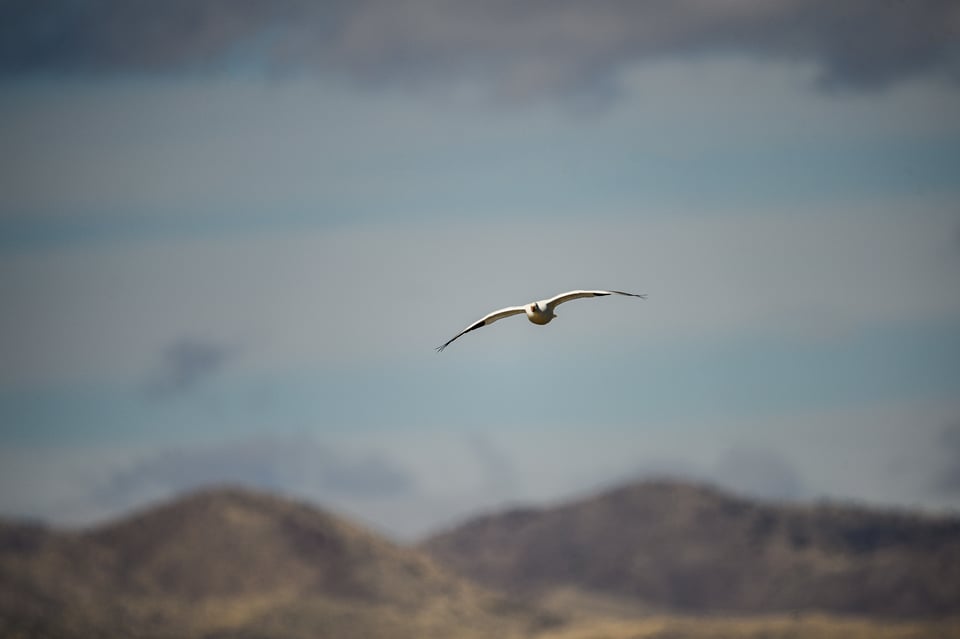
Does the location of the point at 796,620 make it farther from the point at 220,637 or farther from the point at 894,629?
the point at 220,637

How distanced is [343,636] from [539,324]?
455 ft

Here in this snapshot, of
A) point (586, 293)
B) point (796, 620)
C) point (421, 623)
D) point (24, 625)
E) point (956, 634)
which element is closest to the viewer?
point (586, 293)

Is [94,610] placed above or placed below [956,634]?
above

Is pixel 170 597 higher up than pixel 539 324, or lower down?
higher up

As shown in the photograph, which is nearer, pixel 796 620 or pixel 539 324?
pixel 539 324

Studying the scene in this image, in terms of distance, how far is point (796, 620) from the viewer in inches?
7156

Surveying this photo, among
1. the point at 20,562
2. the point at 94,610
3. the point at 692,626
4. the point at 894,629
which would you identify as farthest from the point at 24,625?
the point at 894,629

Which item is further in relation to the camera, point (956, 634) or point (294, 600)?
point (294, 600)

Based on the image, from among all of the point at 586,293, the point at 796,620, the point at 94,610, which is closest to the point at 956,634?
the point at 796,620

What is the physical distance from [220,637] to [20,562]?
26533 millimetres

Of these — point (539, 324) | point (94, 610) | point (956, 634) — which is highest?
point (94, 610)

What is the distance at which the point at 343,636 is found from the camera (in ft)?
603

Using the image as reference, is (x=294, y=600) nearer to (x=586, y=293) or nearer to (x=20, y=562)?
(x=20, y=562)

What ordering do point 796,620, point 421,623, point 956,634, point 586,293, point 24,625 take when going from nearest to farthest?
point 586,293, point 24,625, point 956,634, point 796,620, point 421,623
